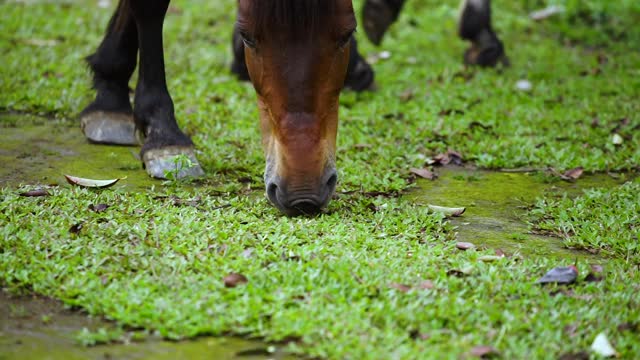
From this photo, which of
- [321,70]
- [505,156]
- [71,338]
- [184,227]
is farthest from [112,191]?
[505,156]

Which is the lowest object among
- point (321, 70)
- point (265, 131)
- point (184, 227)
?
point (184, 227)

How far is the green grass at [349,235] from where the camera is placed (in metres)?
2.78

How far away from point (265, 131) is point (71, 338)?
1.33 metres

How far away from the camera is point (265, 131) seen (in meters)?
3.71

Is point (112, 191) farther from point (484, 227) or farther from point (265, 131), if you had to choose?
point (484, 227)

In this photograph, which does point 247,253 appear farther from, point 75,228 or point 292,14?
point 292,14

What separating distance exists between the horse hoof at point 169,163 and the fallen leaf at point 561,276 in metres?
1.78

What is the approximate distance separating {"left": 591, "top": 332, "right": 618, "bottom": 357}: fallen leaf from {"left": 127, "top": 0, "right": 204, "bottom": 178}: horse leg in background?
221 centimetres

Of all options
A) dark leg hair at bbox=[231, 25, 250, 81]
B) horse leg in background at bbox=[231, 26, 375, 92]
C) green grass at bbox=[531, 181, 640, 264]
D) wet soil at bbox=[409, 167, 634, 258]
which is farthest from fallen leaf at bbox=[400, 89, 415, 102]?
green grass at bbox=[531, 181, 640, 264]

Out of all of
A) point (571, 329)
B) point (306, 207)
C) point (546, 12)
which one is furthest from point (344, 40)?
point (546, 12)

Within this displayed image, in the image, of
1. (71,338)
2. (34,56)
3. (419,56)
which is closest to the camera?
(71,338)

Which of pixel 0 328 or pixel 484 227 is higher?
pixel 0 328

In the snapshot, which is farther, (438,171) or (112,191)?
(438,171)

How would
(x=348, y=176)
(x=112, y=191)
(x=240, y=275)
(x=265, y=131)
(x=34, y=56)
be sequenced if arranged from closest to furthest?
(x=240, y=275), (x=265, y=131), (x=112, y=191), (x=348, y=176), (x=34, y=56)
